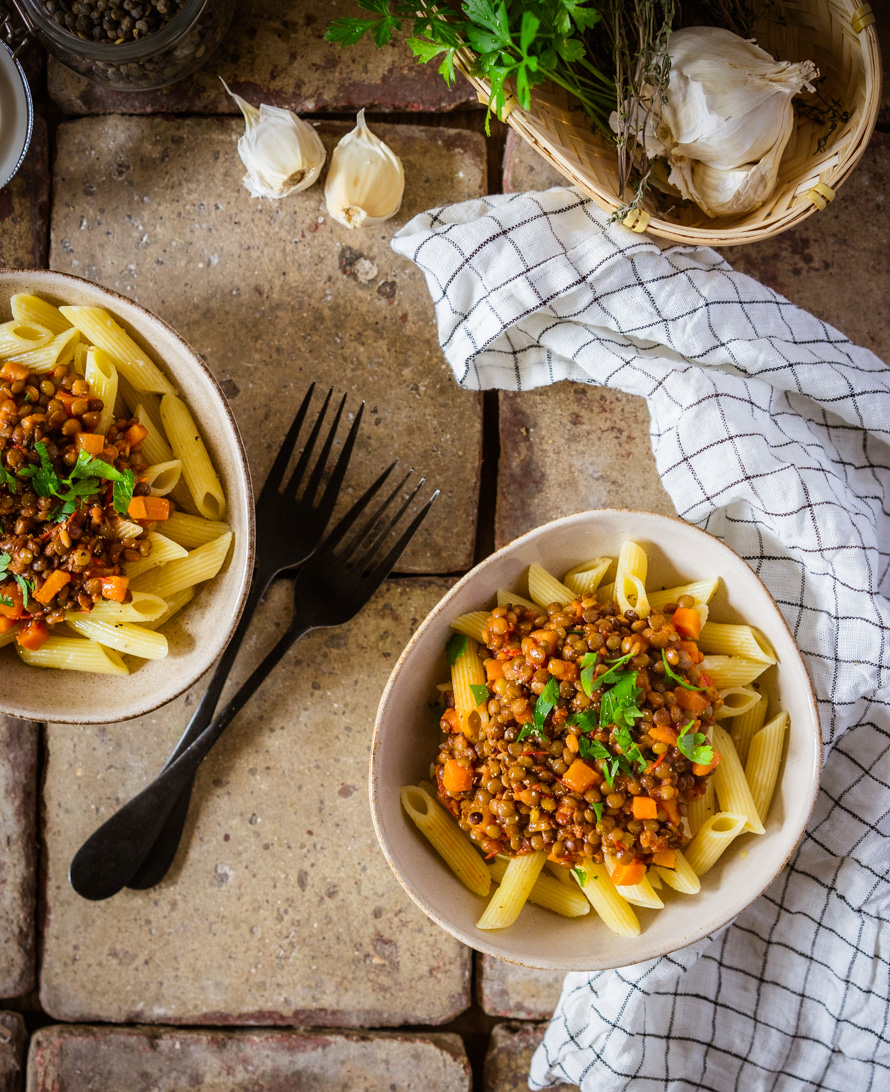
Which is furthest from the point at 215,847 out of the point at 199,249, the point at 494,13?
the point at 494,13

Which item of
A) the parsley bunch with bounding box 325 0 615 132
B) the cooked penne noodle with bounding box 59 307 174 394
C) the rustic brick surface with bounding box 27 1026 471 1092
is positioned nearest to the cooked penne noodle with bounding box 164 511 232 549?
the cooked penne noodle with bounding box 59 307 174 394

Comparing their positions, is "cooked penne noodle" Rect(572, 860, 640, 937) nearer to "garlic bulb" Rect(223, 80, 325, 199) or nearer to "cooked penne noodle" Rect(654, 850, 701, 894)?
"cooked penne noodle" Rect(654, 850, 701, 894)

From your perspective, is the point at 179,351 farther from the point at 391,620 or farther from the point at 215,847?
the point at 215,847

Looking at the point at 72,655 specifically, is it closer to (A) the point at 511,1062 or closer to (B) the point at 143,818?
(B) the point at 143,818

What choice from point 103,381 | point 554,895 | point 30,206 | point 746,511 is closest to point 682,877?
point 554,895

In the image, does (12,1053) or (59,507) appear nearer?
(59,507)

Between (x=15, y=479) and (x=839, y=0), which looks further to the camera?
(x=839, y=0)
